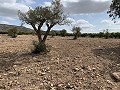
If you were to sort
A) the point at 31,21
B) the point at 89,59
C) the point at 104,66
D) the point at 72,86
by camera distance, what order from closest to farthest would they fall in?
the point at 72,86
the point at 104,66
the point at 89,59
the point at 31,21

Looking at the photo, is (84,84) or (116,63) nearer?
(84,84)

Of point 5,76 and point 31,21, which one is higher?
point 31,21

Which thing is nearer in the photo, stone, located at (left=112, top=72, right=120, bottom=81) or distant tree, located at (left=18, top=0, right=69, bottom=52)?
stone, located at (left=112, top=72, right=120, bottom=81)

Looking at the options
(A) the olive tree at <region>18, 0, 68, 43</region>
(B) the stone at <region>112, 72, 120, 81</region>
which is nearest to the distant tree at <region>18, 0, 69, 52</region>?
(A) the olive tree at <region>18, 0, 68, 43</region>

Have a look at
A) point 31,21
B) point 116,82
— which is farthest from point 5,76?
point 31,21

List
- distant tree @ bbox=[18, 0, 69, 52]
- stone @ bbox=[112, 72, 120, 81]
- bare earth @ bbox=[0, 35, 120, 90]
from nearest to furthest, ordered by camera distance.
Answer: bare earth @ bbox=[0, 35, 120, 90]
stone @ bbox=[112, 72, 120, 81]
distant tree @ bbox=[18, 0, 69, 52]

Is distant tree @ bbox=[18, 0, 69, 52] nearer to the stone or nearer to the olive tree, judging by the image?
the olive tree

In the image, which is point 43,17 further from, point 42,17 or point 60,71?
point 60,71

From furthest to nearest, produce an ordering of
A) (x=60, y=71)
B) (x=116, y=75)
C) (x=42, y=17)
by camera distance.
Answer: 1. (x=42, y=17)
2. (x=60, y=71)
3. (x=116, y=75)

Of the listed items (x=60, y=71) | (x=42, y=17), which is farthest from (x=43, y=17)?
(x=60, y=71)

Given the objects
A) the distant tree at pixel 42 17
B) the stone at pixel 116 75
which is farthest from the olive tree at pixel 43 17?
the stone at pixel 116 75

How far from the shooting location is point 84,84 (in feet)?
36.7

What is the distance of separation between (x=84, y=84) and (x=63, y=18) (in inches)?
366

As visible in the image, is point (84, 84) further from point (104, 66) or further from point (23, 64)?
point (23, 64)
